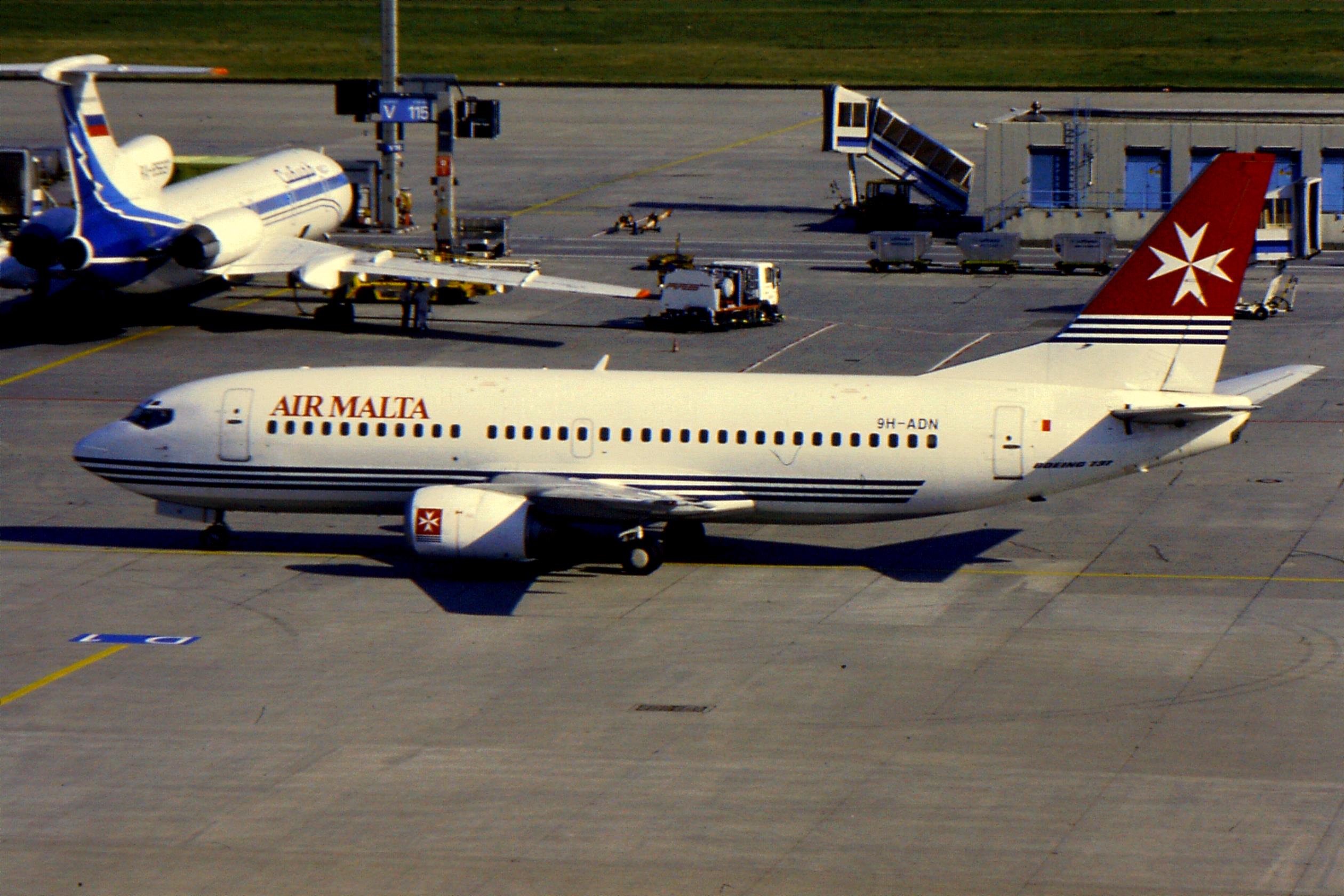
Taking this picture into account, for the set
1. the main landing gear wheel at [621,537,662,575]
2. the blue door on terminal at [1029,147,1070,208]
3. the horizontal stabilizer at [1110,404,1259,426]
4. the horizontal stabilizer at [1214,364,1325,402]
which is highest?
the blue door on terminal at [1029,147,1070,208]

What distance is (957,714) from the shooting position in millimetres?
31453

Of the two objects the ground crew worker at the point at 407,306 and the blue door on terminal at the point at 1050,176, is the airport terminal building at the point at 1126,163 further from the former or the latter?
the ground crew worker at the point at 407,306

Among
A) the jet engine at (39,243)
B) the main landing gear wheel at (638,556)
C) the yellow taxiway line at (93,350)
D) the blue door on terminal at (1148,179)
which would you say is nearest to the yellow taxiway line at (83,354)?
the yellow taxiway line at (93,350)

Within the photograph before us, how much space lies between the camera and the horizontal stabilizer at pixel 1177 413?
A: 123 ft

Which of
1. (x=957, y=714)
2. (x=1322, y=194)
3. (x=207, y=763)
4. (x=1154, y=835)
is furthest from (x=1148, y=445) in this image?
(x=1322, y=194)

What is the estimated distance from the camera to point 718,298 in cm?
6831

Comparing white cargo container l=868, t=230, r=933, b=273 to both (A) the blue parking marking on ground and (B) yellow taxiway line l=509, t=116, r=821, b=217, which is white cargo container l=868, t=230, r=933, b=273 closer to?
(B) yellow taxiway line l=509, t=116, r=821, b=217

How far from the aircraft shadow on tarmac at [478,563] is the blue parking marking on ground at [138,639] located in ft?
16.4

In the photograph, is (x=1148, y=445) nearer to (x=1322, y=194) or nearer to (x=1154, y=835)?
(x=1154, y=835)

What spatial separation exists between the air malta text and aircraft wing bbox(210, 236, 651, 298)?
78.4 feet

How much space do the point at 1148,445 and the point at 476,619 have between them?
14.3m

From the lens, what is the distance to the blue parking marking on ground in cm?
3556

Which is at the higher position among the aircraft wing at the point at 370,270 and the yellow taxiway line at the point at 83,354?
the aircraft wing at the point at 370,270

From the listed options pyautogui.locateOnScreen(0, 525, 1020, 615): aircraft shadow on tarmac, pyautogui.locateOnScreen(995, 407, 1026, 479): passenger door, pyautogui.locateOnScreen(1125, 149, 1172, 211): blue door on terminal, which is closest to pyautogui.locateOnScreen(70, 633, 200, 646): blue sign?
pyautogui.locateOnScreen(0, 525, 1020, 615): aircraft shadow on tarmac
